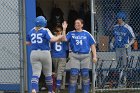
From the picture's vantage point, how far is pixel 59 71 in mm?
11539

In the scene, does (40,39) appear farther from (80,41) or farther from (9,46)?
(9,46)

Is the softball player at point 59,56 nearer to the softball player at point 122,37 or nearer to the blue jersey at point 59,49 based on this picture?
the blue jersey at point 59,49

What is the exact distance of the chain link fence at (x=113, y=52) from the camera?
1170 centimetres

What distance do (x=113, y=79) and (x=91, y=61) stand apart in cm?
125

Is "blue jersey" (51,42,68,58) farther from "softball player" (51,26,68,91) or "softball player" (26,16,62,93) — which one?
"softball player" (26,16,62,93)

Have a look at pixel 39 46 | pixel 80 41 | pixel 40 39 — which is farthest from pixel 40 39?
pixel 80 41

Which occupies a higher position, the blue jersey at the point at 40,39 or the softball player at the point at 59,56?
the blue jersey at the point at 40,39

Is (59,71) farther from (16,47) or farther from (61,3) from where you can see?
(61,3)

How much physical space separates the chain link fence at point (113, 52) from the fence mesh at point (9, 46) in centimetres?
214

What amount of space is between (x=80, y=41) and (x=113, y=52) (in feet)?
9.42

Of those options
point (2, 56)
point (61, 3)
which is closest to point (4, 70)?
point (2, 56)

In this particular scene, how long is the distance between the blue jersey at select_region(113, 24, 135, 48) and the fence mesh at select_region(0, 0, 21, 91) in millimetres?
2665

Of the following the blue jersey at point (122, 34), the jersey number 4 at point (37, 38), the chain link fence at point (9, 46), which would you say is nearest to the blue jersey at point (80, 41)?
the jersey number 4 at point (37, 38)

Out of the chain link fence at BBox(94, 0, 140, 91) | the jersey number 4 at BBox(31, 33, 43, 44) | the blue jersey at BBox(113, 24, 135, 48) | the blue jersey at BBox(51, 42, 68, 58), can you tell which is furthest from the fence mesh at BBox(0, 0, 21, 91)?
the blue jersey at BBox(113, 24, 135, 48)
